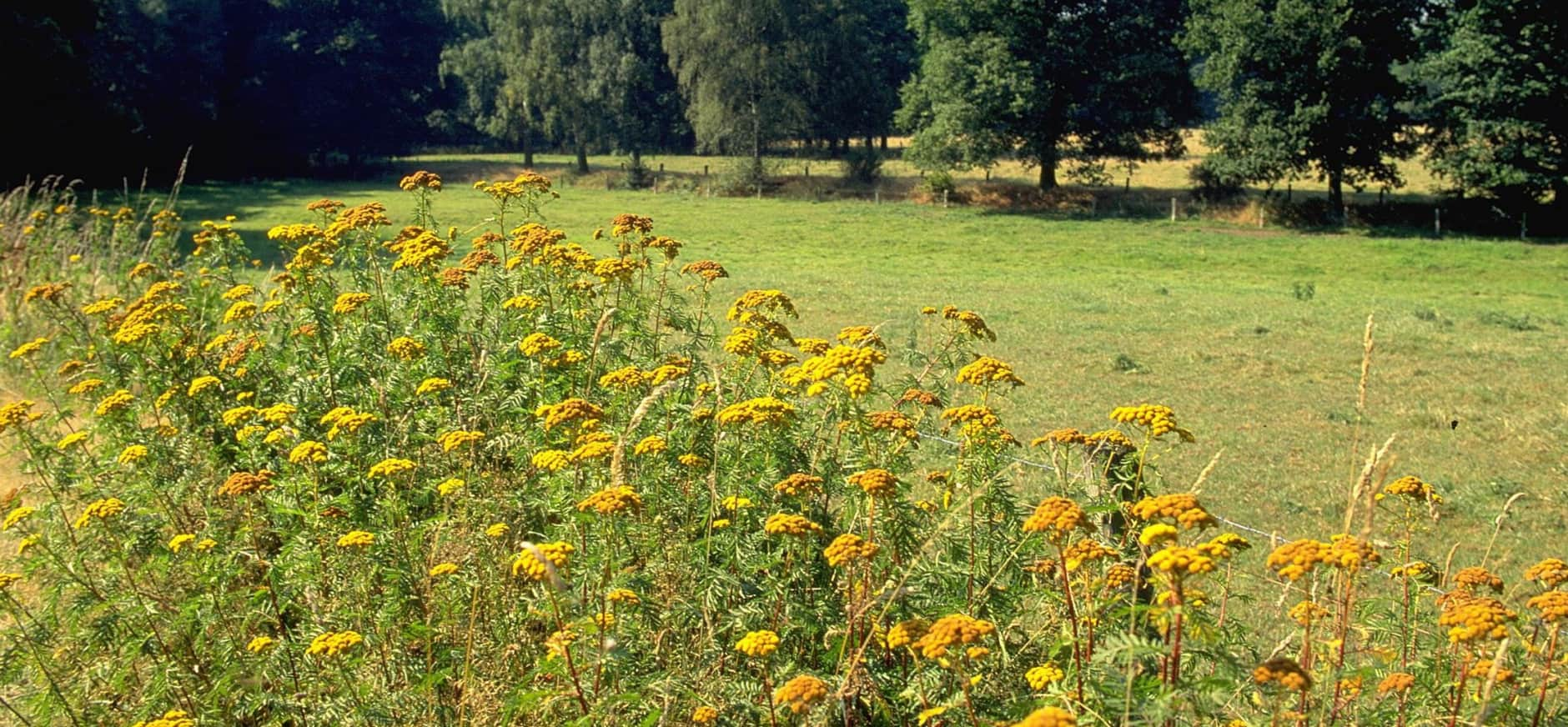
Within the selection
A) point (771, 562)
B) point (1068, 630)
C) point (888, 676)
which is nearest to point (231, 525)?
point (771, 562)

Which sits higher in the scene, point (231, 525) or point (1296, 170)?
point (1296, 170)

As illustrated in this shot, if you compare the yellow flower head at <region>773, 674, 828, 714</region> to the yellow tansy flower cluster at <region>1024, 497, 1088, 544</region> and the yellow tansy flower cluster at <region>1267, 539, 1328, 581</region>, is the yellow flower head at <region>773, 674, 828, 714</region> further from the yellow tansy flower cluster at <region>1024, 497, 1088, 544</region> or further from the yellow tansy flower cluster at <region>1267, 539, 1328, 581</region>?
the yellow tansy flower cluster at <region>1267, 539, 1328, 581</region>

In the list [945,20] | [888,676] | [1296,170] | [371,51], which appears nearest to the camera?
[888,676]

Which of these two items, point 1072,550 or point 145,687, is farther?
point 145,687

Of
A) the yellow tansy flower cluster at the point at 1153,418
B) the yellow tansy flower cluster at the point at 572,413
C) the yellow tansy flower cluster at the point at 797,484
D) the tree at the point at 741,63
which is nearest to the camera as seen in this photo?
the yellow tansy flower cluster at the point at 1153,418

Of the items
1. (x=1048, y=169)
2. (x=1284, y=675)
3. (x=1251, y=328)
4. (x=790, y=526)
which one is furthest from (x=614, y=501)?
(x=1048, y=169)

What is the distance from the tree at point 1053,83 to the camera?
3722 centimetres

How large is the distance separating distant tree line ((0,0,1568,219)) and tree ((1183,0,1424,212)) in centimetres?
7

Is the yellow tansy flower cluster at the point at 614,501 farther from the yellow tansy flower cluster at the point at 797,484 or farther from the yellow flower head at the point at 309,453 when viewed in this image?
the yellow flower head at the point at 309,453

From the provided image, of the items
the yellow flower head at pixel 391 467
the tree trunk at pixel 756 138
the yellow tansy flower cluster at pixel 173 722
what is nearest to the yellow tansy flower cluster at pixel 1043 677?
the yellow flower head at pixel 391 467

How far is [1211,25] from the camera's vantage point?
34156 millimetres

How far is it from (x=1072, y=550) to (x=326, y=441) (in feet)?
10.5

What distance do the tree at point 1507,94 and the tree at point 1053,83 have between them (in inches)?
375

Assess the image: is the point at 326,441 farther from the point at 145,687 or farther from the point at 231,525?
the point at 145,687
